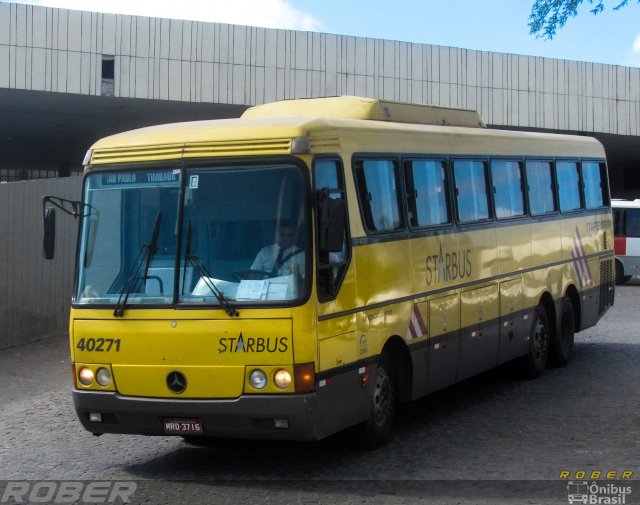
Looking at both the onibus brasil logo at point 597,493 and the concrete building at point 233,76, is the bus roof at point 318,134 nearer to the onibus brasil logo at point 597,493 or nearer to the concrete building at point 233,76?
the onibus brasil logo at point 597,493

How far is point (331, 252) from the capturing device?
9109 mm

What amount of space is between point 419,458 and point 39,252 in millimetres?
10532

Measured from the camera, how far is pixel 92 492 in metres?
8.66

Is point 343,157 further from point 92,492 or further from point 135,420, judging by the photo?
point 92,492

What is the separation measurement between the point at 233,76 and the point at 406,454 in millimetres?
22881

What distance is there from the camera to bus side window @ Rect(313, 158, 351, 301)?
8.98 metres

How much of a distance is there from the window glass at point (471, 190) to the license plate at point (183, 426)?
440 cm

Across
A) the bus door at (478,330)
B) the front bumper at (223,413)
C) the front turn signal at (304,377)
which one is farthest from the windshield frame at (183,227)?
the bus door at (478,330)

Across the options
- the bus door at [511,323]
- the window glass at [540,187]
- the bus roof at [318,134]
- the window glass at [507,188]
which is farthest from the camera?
the window glass at [540,187]

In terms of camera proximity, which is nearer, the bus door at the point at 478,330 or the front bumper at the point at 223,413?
the front bumper at the point at 223,413

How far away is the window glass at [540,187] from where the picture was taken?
14.6 meters

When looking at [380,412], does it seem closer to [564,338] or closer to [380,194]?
[380,194]

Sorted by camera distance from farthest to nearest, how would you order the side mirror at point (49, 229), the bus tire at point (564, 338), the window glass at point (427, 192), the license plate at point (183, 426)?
the bus tire at point (564, 338), the window glass at point (427, 192), the side mirror at point (49, 229), the license plate at point (183, 426)

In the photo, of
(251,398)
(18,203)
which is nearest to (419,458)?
(251,398)
